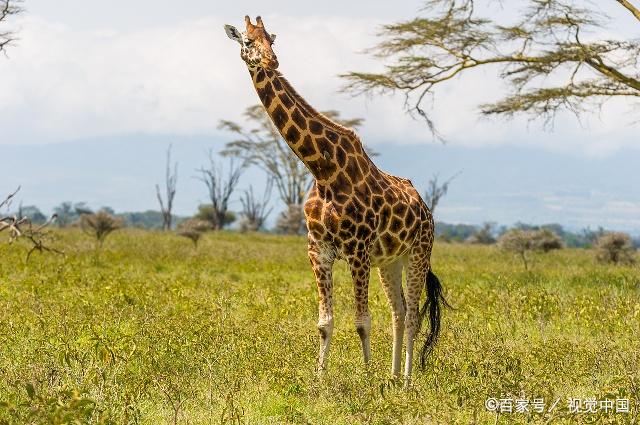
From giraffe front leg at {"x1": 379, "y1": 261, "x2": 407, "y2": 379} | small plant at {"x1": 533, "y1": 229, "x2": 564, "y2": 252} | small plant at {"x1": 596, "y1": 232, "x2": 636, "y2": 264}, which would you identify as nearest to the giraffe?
giraffe front leg at {"x1": 379, "y1": 261, "x2": 407, "y2": 379}

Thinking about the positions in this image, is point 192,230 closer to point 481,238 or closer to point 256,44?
point 256,44

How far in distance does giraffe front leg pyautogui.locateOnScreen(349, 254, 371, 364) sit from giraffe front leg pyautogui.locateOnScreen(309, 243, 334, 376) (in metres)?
0.21

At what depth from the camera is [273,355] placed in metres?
7.20

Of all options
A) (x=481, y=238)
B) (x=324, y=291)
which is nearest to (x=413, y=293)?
(x=324, y=291)

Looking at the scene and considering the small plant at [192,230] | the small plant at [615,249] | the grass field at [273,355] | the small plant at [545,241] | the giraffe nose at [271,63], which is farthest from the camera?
the small plant at [192,230]

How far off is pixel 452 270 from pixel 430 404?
12.1 meters

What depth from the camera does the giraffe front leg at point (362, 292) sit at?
6332mm

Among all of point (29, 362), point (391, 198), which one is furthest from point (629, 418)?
point (29, 362)

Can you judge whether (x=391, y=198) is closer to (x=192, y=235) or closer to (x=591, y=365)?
(x=591, y=365)

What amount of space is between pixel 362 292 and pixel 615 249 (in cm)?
1748

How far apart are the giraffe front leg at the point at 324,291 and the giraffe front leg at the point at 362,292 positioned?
208 mm

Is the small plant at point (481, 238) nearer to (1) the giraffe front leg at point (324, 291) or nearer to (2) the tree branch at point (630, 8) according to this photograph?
(2) the tree branch at point (630, 8)

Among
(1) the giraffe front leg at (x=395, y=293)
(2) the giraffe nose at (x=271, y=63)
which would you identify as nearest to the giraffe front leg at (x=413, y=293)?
(1) the giraffe front leg at (x=395, y=293)

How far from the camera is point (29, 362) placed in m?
6.77
